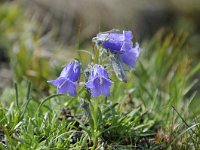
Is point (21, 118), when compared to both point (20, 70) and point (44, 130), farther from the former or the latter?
point (20, 70)

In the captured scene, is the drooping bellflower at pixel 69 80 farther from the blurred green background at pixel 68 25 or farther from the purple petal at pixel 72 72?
the blurred green background at pixel 68 25

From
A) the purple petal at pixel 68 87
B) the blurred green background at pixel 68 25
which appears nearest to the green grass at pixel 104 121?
the purple petal at pixel 68 87

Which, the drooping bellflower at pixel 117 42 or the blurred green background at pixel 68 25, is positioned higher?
the blurred green background at pixel 68 25

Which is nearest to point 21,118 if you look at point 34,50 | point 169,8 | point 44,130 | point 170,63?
point 44,130

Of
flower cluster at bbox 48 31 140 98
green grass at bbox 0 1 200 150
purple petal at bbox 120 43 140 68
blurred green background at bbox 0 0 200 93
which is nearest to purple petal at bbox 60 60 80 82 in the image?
flower cluster at bbox 48 31 140 98

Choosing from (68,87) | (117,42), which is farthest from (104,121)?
(117,42)

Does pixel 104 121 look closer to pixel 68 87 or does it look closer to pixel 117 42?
pixel 68 87

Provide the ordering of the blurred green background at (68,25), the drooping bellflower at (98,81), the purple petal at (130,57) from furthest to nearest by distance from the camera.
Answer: the blurred green background at (68,25)
the purple petal at (130,57)
the drooping bellflower at (98,81)
